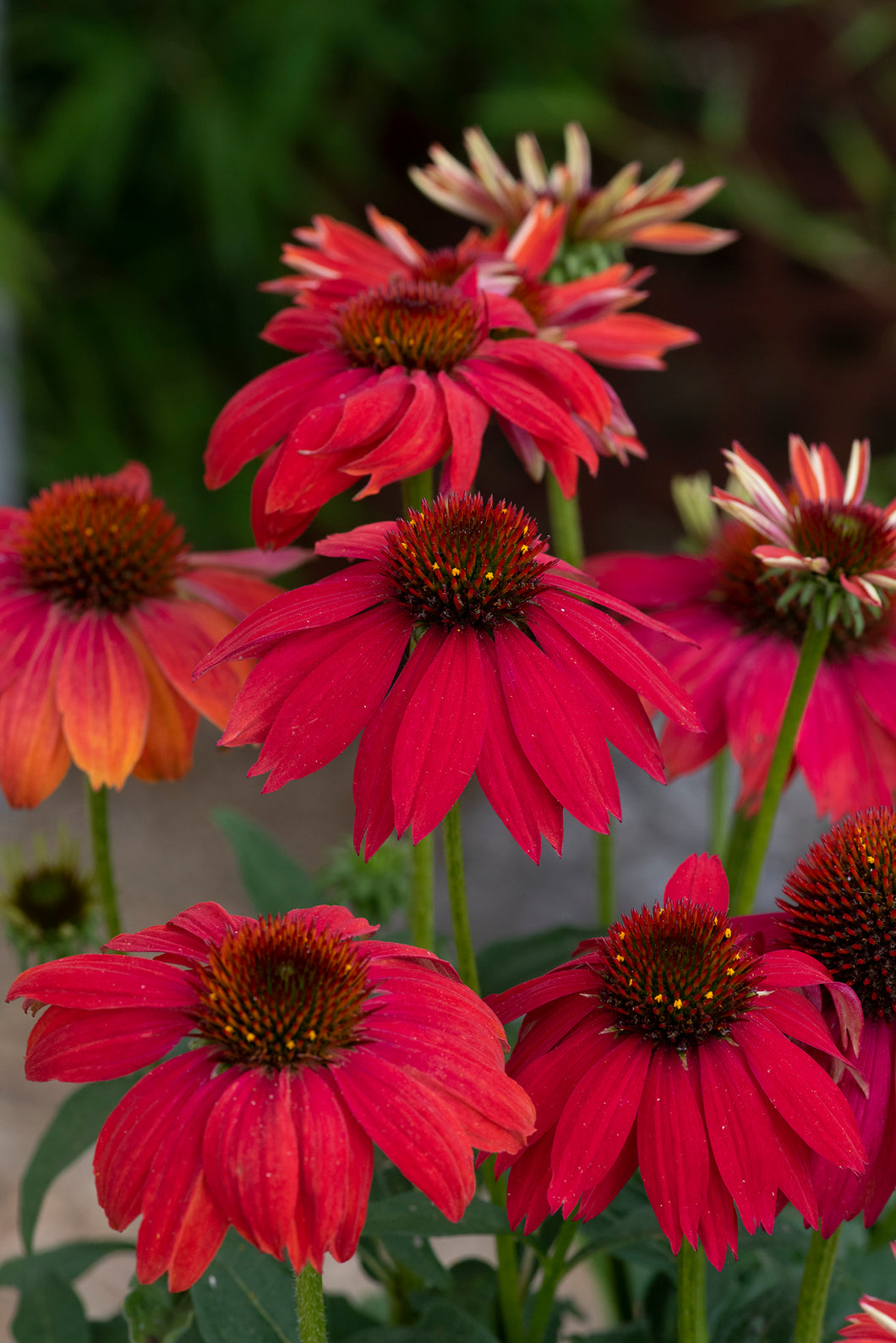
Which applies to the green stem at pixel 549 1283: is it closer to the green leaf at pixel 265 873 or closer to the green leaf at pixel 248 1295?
the green leaf at pixel 248 1295

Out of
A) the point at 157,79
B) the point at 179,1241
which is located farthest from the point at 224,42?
the point at 179,1241

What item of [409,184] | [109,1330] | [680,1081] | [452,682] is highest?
[409,184]

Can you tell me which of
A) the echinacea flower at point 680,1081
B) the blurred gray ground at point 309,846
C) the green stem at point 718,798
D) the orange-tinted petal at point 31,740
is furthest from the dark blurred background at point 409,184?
the echinacea flower at point 680,1081

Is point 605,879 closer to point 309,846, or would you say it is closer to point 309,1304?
point 309,1304

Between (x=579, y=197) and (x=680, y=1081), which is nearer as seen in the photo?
(x=680, y=1081)

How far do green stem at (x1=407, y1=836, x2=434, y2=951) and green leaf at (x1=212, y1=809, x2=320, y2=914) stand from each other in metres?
0.16

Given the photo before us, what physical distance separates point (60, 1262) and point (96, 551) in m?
0.27

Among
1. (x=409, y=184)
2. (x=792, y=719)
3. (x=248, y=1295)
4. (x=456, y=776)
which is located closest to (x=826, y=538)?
(x=792, y=719)

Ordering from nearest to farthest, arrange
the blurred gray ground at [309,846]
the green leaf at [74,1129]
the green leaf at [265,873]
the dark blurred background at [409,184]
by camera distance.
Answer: the green leaf at [74,1129] < the green leaf at [265,873] < the blurred gray ground at [309,846] < the dark blurred background at [409,184]

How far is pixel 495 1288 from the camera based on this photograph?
1.60ft

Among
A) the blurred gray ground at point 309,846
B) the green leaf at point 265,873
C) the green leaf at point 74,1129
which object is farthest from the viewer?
the blurred gray ground at point 309,846

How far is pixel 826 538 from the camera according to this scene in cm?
41

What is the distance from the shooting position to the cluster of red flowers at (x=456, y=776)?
293 mm

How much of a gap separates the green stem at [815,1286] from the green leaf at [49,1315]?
254 mm
